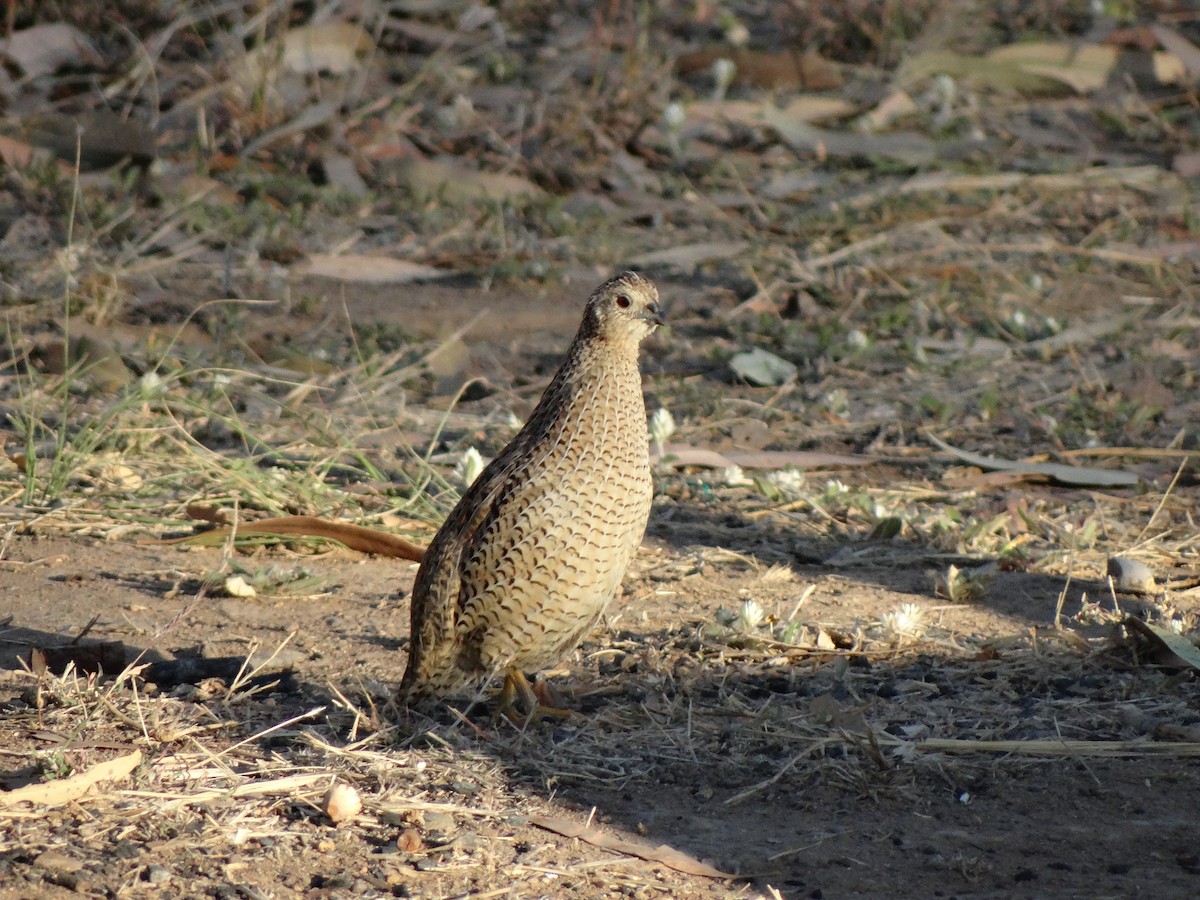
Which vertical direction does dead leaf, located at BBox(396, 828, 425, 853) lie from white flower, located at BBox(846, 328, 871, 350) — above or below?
above

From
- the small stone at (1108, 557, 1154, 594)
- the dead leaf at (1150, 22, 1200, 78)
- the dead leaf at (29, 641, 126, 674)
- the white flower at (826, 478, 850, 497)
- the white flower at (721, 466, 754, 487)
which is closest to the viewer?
the dead leaf at (29, 641, 126, 674)

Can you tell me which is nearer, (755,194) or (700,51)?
(755,194)

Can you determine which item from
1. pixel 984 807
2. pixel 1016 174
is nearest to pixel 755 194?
pixel 1016 174

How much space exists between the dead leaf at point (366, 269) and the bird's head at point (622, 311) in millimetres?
4209

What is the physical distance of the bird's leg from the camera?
3.98m

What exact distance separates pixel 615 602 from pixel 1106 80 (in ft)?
25.7

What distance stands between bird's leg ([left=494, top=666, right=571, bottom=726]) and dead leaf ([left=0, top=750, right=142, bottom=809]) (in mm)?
994

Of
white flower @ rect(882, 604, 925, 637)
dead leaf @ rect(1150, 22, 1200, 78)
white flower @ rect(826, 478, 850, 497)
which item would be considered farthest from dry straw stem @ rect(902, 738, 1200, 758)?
dead leaf @ rect(1150, 22, 1200, 78)

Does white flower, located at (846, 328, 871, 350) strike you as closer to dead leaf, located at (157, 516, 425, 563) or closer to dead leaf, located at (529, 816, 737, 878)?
dead leaf, located at (157, 516, 425, 563)

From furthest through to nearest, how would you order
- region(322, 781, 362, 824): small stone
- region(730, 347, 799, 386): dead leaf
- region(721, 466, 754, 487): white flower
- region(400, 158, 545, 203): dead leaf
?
region(400, 158, 545, 203): dead leaf, region(730, 347, 799, 386): dead leaf, region(721, 466, 754, 487): white flower, region(322, 781, 362, 824): small stone

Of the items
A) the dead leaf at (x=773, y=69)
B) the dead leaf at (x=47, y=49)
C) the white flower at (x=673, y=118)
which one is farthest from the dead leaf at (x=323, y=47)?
the dead leaf at (x=773, y=69)

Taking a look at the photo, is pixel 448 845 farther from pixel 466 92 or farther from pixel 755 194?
pixel 466 92

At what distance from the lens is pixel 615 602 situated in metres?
4.88

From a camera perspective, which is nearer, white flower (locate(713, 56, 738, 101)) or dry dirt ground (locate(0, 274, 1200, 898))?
dry dirt ground (locate(0, 274, 1200, 898))
